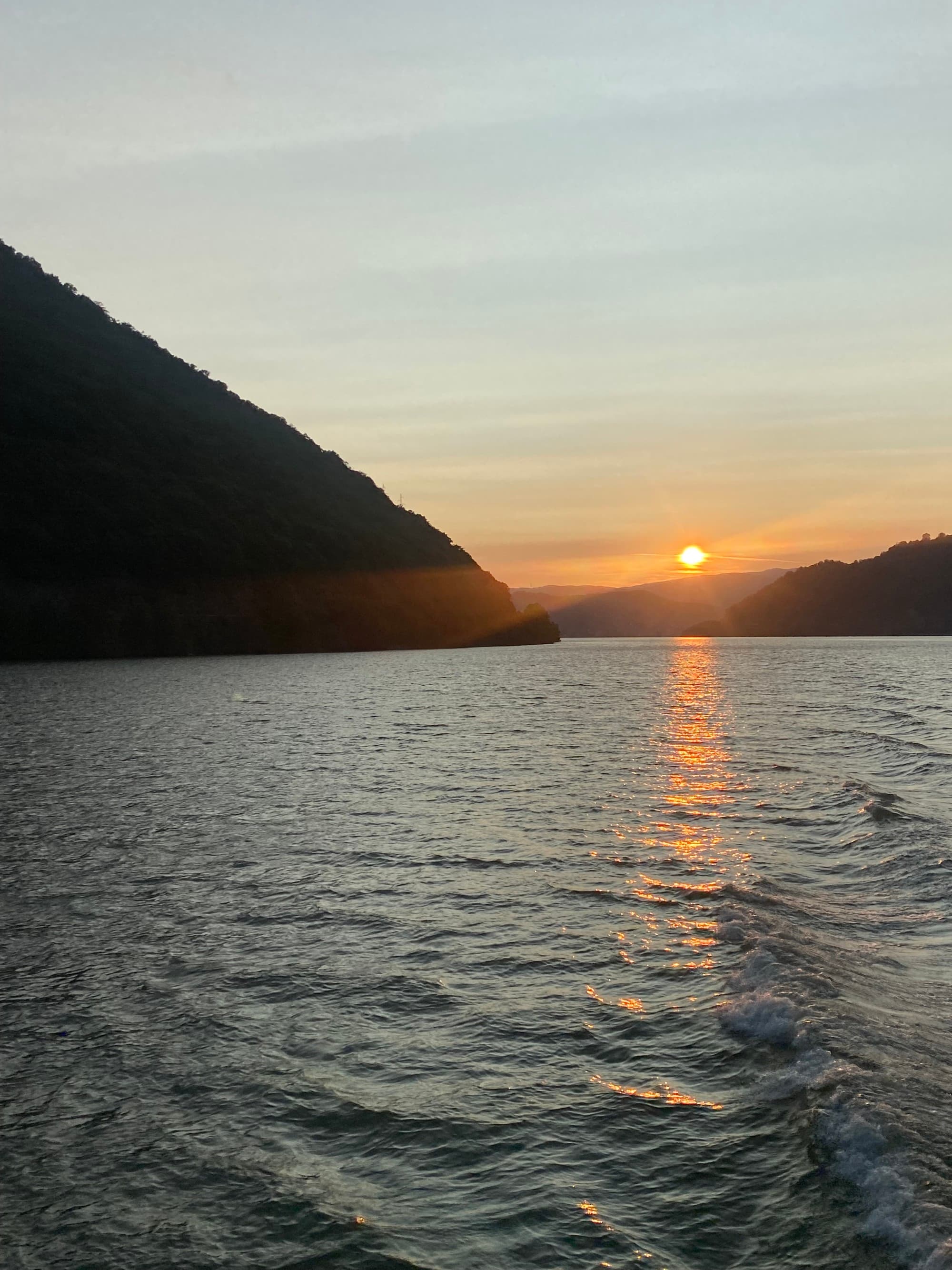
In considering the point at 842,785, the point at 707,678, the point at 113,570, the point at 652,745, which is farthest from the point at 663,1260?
the point at 113,570

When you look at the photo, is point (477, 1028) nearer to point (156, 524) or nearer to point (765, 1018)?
point (765, 1018)

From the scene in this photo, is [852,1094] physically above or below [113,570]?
below

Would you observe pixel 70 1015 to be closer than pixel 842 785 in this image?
Yes

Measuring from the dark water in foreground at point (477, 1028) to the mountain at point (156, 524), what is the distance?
10717 centimetres

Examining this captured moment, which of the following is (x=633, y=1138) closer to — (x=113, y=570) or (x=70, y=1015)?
(x=70, y=1015)

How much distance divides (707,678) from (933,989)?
92.9m

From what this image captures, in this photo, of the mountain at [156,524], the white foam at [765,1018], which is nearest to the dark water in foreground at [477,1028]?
the white foam at [765,1018]

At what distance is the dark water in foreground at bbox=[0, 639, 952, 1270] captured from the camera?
23.0 ft

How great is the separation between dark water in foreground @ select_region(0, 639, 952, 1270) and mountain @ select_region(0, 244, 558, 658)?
107 meters

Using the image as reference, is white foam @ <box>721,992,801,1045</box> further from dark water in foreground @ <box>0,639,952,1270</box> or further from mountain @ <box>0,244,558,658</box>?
mountain @ <box>0,244,558,658</box>

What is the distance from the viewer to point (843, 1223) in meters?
6.91

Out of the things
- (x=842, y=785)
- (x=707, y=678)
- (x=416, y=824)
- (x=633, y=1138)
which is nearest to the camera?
(x=633, y=1138)

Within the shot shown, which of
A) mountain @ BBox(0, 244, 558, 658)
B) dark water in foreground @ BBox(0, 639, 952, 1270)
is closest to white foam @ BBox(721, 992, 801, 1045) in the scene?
dark water in foreground @ BBox(0, 639, 952, 1270)

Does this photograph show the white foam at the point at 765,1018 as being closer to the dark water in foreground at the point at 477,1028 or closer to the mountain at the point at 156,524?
the dark water in foreground at the point at 477,1028
